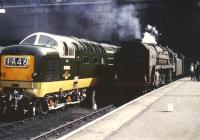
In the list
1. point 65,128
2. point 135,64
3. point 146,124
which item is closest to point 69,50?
point 65,128

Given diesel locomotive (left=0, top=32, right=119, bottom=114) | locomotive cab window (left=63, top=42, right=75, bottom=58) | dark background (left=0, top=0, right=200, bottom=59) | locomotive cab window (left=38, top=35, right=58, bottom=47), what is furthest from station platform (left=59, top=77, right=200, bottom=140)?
dark background (left=0, top=0, right=200, bottom=59)

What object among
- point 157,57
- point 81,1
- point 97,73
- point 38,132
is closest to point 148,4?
point 81,1

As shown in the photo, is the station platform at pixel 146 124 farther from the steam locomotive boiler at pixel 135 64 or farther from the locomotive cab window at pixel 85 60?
the steam locomotive boiler at pixel 135 64

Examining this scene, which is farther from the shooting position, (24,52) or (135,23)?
(135,23)

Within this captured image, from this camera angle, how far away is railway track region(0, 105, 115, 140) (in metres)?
12.7

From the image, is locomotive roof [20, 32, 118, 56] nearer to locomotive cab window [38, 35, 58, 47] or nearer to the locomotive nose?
locomotive cab window [38, 35, 58, 47]

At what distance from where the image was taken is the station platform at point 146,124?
10.7 meters

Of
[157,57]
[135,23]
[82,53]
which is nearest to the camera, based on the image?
[82,53]

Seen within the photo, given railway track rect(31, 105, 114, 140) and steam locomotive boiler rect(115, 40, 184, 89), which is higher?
steam locomotive boiler rect(115, 40, 184, 89)

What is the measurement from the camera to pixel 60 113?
698 inches

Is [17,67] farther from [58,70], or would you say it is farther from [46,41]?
[46,41]

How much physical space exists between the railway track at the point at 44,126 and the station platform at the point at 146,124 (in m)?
1.35

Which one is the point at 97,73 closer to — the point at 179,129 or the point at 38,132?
the point at 38,132

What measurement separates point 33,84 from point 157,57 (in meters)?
11.7
